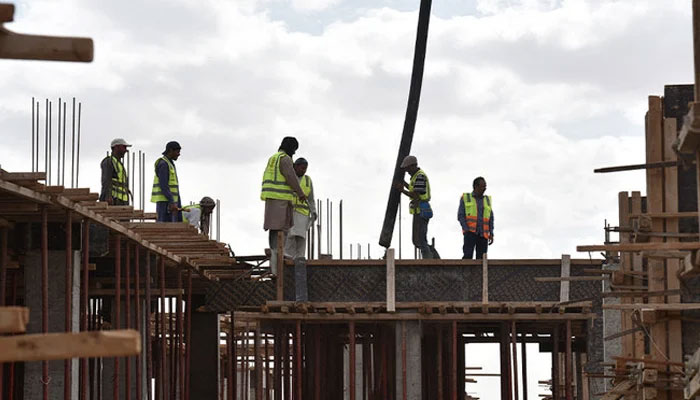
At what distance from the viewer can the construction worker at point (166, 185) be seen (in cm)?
2208

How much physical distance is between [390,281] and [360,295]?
0.65 metres

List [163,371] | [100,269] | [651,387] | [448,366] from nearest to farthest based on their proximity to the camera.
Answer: [651,387] → [100,269] → [163,371] → [448,366]

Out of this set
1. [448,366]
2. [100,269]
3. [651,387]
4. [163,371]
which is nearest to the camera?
[651,387]

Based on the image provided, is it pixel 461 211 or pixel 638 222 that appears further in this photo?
pixel 461 211

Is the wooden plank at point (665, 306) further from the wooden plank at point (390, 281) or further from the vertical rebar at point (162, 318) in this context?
the vertical rebar at point (162, 318)

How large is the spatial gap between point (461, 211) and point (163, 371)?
5.78 m

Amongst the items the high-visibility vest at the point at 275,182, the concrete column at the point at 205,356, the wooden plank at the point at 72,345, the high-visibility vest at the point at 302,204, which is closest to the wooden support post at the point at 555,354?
the high-visibility vest at the point at 302,204

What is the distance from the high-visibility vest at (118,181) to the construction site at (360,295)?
747mm

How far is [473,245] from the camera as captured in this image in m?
25.3

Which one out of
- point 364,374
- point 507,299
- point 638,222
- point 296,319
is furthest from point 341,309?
point 364,374

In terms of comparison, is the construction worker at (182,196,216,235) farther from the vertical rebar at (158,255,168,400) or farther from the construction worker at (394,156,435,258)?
the construction worker at (394,156,435,258)

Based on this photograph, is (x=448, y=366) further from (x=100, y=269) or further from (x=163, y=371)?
(x=100, y=269)

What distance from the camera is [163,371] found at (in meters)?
22.9

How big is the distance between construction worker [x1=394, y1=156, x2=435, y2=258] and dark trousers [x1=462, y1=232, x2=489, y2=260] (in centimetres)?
63
